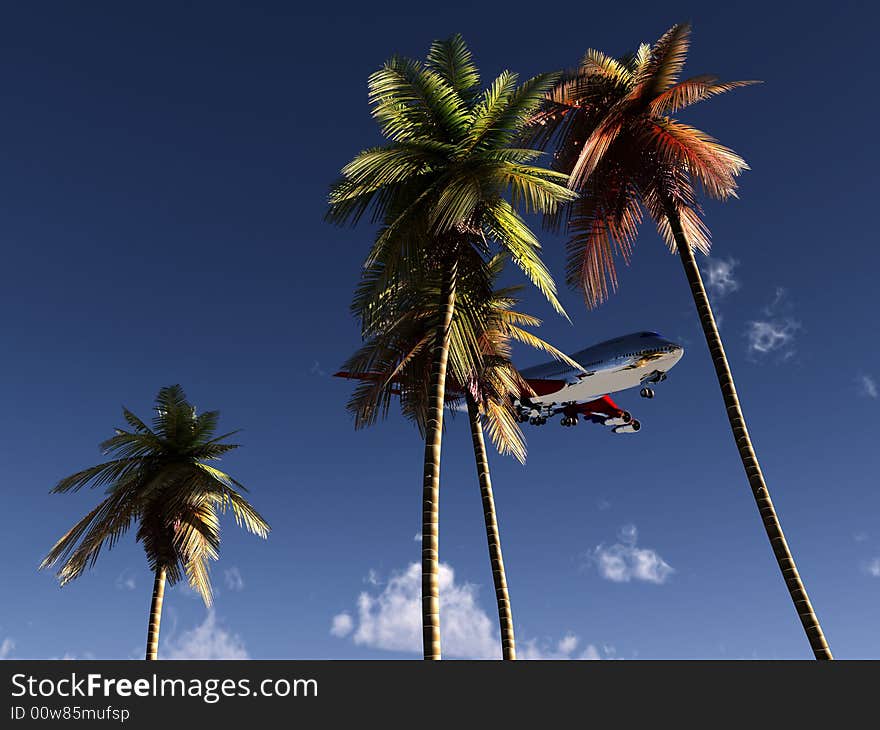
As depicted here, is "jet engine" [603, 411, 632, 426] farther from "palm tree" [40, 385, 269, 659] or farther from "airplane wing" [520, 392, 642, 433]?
"palm tree" [40, 385, 269, 659]

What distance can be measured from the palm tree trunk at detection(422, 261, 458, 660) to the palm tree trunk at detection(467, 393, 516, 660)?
477 centimetres

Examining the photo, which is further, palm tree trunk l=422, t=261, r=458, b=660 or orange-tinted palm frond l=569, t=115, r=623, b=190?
orange-tinted palm frond l=569, t=115, r=623, b=190

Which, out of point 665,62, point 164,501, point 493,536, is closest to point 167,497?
point 164,501

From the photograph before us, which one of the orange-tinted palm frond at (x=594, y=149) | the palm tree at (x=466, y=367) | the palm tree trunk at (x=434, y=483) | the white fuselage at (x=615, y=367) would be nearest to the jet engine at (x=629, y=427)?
the white fuselage at (x=615, y=367)

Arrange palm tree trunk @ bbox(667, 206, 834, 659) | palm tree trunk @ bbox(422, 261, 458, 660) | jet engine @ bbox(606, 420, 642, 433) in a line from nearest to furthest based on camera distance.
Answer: palm tree trunk @ bbox(422, 261, 458, 660) → palm tree trunk @ bbox(667, 206, 834, 659) → jet engine @ bbox(606, 420, 642, 433)

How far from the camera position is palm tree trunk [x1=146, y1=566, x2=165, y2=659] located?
21.8 metres

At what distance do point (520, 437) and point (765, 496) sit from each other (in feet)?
23.5

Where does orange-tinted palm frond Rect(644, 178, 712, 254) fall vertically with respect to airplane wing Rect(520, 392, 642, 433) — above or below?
below

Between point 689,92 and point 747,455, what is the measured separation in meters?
9.27

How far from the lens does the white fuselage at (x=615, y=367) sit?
42469 mm

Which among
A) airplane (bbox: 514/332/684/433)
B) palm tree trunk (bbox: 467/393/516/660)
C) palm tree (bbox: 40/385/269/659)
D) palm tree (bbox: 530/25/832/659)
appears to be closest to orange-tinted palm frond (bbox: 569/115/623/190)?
palm tree (bbox: 530/25/832/659)

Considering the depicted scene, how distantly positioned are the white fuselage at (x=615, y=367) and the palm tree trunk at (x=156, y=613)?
86.0ft

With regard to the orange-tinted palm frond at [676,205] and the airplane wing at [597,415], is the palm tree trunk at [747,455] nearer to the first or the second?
the orange-tinted palm frond at [676,205]
